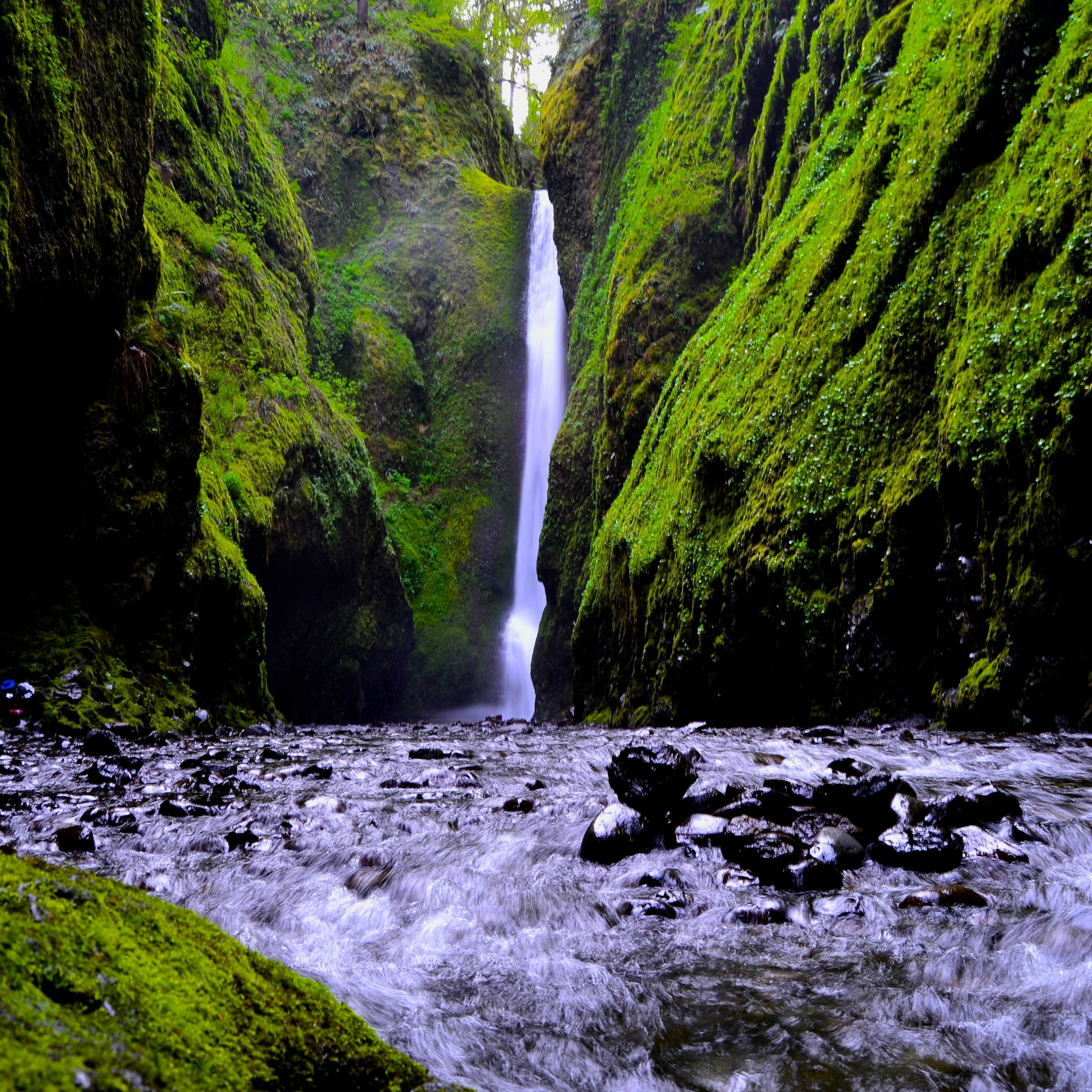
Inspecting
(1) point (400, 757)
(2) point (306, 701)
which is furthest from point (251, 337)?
(1) point (400, 757)

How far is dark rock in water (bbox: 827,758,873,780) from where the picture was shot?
507 centimetres

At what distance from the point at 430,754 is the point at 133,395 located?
5.52 metres

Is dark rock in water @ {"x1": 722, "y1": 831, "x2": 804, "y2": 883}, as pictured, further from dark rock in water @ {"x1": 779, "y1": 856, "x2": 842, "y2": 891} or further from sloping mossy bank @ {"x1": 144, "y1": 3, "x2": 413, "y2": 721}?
sloping mossy bank @ {"x1": 144, "y1": 3, "x2": 413, "y2": 721}

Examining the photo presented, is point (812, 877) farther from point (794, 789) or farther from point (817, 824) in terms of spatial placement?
point (794, 789)

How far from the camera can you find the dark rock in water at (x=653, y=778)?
432 centimetres

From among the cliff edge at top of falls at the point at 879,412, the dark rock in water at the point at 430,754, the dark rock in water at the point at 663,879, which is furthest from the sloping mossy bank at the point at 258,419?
the dark rock in water at the point at 663,879

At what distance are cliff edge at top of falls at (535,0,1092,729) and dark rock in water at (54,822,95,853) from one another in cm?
625

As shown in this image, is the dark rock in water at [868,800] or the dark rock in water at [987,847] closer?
the dark rock in water at [987,847]

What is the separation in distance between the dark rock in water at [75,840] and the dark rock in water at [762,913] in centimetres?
317

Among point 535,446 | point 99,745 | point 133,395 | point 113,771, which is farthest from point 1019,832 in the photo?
point 535,446

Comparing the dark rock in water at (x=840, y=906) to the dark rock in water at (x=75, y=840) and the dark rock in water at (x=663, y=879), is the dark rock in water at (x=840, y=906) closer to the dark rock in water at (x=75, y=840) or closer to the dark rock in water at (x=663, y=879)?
the dark rock in water at (x=663, y=879)

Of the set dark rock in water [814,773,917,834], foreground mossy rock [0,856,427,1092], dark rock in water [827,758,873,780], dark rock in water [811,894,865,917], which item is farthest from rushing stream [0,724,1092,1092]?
foreground mossy rock [0,856,427,1092]

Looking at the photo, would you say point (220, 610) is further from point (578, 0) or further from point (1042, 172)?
point (578, 0)

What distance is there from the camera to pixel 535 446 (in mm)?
30203
